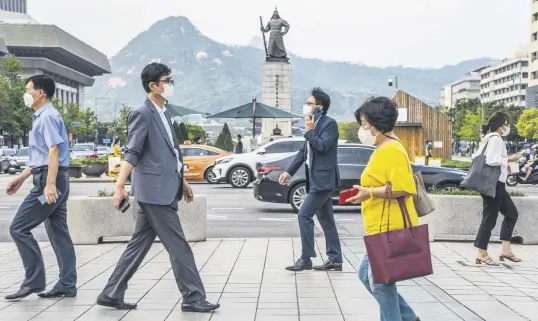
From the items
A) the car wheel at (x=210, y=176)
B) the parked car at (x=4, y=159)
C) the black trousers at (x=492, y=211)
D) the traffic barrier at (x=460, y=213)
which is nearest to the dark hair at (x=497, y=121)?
the black trousers at (x=492, y=211)

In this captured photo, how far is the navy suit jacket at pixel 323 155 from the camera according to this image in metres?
8.31

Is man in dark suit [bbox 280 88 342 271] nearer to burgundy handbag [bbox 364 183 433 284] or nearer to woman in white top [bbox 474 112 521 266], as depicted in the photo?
woman in white top [bbox 474 112 521 266]

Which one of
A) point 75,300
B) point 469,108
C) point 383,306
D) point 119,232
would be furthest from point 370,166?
Result: point 469,108

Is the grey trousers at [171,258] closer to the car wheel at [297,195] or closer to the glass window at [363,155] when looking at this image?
the car wheel at [297,195]

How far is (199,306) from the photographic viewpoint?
631 centimetres

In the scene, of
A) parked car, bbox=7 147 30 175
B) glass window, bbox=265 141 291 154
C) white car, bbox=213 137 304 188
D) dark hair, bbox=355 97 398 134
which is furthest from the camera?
parked car, bbox=7 147 30 175

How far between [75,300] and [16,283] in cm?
120

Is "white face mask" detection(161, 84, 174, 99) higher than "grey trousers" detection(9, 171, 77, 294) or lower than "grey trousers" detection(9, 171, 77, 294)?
higher

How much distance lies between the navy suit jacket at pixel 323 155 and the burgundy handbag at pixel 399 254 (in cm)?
362

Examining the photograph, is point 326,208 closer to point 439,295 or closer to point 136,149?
point 439,295

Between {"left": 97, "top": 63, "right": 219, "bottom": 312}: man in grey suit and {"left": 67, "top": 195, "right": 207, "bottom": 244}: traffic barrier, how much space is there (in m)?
4.28

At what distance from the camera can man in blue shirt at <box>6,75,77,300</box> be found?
675 centimetres

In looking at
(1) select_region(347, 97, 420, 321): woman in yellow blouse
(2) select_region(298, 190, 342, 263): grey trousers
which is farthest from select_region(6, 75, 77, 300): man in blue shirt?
(1) select_region(347, 97, 420, 321): woman in yellow blouse

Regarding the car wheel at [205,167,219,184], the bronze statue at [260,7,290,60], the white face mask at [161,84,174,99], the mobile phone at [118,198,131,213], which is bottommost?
the car wheel at [205,167,219,184]
